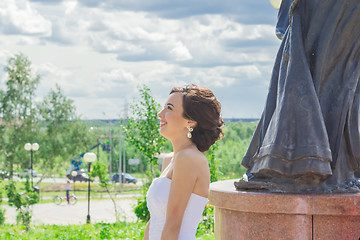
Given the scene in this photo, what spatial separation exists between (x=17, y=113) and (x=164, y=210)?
2686cm

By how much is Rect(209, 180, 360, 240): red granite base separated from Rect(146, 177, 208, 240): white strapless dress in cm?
107

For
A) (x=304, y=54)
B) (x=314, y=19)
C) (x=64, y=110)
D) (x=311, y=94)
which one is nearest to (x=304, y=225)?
(x=311, y=94)

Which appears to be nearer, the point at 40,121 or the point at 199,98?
the point at 199,98

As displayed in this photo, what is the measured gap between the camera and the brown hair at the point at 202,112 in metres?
2.29

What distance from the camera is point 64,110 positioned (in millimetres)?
29156

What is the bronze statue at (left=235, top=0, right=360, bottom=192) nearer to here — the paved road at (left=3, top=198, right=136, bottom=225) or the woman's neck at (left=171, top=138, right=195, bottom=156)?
the woman's neck at (left=171, top=138, right=195, bottom=156)

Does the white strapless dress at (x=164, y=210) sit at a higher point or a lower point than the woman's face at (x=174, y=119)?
lower

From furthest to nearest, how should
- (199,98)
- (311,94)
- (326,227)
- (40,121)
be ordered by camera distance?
(40,121), (311,94), (326,227), (199,98)

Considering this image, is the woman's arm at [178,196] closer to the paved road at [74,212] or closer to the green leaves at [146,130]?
the green leaves at [146,130]

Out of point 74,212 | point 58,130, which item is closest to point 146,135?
point 74,212

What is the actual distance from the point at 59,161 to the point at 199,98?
2852 centimetres

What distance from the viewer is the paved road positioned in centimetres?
2023

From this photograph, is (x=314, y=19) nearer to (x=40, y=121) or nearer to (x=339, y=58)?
(x=339, y=58)

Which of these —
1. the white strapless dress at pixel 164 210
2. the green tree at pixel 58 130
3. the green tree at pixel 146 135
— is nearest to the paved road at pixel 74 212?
the green tree at pixel 58 130
